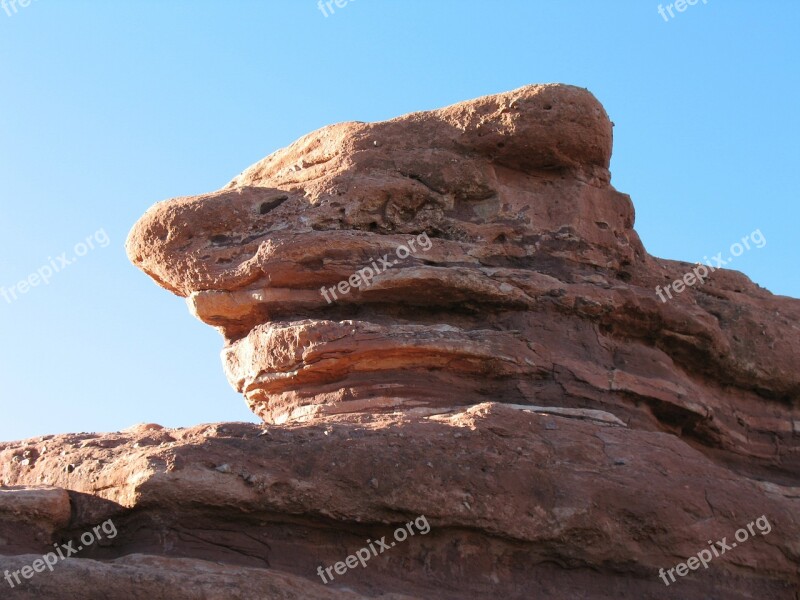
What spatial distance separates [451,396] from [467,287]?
1152 millimetres

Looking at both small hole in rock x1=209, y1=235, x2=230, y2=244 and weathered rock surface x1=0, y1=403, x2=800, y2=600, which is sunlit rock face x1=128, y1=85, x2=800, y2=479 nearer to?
small hole in rock x1=209, y1=235, x2=230, y2=244

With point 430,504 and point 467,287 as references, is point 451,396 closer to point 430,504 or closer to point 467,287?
point 467,287

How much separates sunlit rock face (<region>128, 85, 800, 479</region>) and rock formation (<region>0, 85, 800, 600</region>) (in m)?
0.03

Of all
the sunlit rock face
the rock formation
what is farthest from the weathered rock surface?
the sunlit rock face

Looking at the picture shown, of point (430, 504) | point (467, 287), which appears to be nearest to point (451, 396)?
point (467, 287)

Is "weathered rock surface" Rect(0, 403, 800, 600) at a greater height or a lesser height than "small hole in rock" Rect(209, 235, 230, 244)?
lesser

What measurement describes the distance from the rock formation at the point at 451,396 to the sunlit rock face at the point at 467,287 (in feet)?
0.09

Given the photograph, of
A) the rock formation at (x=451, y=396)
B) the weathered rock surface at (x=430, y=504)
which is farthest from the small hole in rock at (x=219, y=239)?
the weathered rock surface at (x=430, y=504)

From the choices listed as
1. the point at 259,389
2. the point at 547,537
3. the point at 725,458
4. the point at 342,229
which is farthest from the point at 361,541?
the point at 725,458

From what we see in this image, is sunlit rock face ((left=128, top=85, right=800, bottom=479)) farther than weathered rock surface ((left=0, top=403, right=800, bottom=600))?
Yes

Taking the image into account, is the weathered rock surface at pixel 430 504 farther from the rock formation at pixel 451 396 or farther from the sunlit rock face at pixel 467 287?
the sunlit rock face at pixel 467 287

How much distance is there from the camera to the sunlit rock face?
10.7 metres

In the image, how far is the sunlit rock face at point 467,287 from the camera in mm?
10711

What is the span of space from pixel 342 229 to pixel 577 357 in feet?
8.76
